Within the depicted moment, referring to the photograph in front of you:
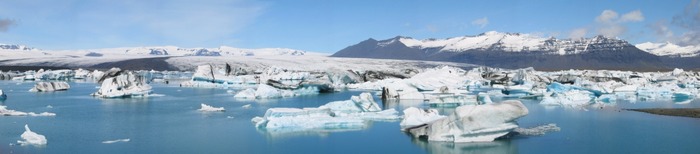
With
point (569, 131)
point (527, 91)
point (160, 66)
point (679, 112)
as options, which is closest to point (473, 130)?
point (569, 131)

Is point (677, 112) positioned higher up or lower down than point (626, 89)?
lower down

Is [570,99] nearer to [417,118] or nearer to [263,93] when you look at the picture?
[417,118]

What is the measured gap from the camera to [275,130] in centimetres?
920

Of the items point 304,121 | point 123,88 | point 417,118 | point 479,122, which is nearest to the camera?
point 479,122

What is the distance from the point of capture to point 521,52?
128 meters

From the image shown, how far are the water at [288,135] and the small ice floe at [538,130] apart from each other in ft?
0.48

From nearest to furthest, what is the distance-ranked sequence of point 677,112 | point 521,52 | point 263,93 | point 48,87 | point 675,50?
point 677,112
point 263,93
point 48,87
point 521,52
point 675,50

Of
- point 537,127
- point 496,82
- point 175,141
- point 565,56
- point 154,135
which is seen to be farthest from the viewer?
point 565,56

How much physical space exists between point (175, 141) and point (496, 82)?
22.0 meters

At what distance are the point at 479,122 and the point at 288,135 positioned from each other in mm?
2655

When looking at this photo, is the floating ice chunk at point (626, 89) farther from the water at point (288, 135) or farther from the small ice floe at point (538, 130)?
the small ice floe at point (538, 130)

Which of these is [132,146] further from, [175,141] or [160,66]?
[160,66]

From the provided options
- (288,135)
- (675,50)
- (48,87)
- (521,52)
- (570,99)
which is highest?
(675,50)

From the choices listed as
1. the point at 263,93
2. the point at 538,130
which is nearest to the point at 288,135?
the point at 538,130
